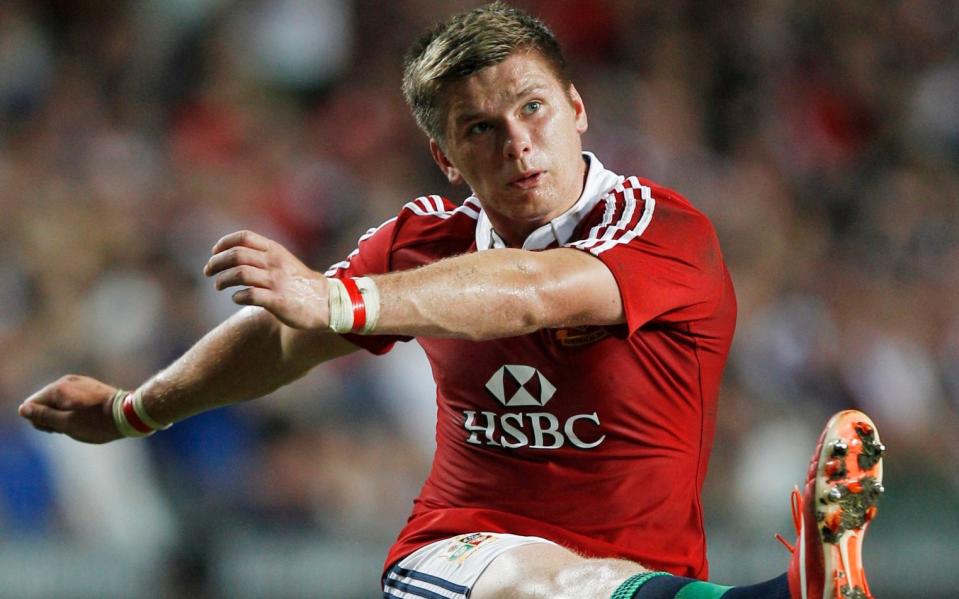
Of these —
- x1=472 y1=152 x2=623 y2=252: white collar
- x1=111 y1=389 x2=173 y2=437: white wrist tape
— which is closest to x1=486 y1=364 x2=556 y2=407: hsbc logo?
x1=472 y1=152 x2=623 y2=252: white collar

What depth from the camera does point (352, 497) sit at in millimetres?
7324

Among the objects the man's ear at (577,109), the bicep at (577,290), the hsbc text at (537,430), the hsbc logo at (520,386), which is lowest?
the hsbc text at (537,430)

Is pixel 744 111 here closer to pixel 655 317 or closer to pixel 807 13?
pixel 807 13

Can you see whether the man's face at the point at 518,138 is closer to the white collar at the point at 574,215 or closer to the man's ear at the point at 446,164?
the white collar at the point at 574,215

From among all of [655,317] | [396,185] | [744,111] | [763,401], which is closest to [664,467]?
[655,317]

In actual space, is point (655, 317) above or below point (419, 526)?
above

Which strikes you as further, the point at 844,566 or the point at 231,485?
the point at 231,485

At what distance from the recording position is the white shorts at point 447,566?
369 cm

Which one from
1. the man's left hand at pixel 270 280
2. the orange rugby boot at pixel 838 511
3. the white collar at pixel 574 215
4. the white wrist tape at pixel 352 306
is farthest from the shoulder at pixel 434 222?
the orange rugby boot at pixel 838 511

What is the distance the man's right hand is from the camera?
4609 millimetres

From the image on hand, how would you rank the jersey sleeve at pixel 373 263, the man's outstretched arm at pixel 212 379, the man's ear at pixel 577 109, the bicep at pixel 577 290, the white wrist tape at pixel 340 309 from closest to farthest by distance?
the white wrist tape at pixel 340 309 < the bicep at pixel 577 290 < the man's ear at pixel 577 109 < the jersey sleeve at pixel 373 263 < the man's outstretched arm at pixel 212 379

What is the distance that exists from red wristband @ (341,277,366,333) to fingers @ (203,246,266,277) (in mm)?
214

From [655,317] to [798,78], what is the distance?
6.61 m

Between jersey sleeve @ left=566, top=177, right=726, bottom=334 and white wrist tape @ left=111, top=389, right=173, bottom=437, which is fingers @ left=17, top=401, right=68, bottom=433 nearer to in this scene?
white wrist tape @ left=111, top=389, right=173, bottom=437
